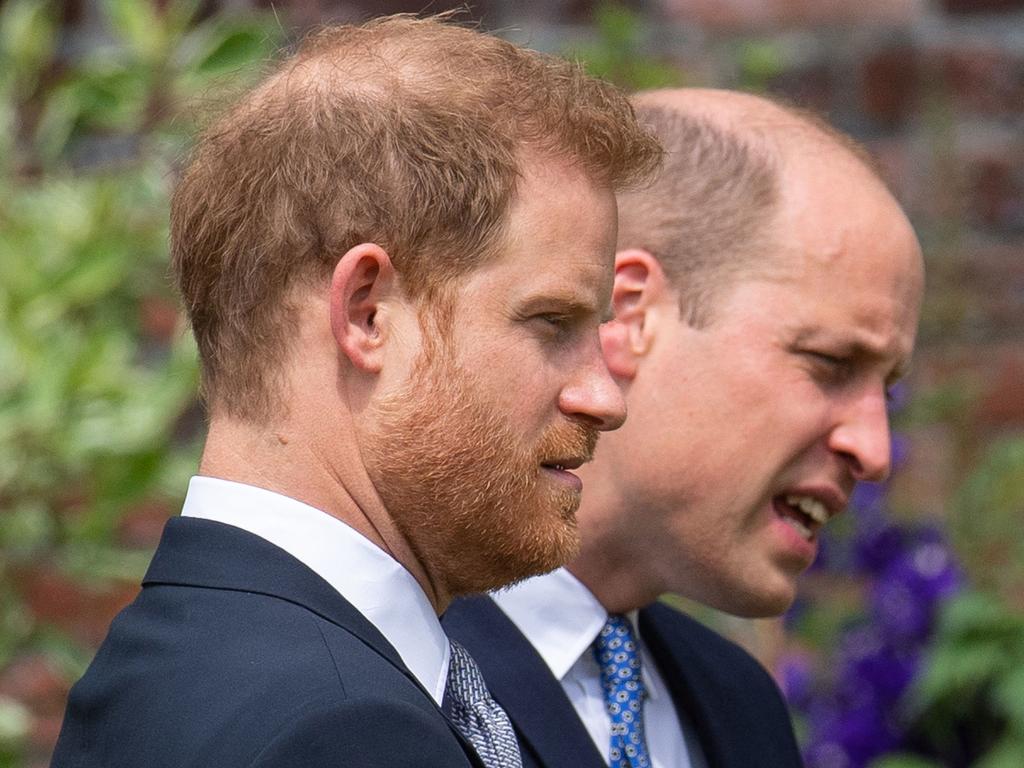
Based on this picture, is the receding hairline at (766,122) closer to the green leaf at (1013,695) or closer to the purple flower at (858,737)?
the green leaf at (1013,695)

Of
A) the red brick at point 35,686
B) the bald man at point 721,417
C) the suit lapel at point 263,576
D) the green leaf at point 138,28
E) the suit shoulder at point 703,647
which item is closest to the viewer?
the suit lapel at point 263,576

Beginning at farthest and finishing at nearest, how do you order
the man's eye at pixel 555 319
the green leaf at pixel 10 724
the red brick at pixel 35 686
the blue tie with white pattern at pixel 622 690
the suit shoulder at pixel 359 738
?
1. the red brick at pixel 35 686
2. the green leaf at pixel 10 724
3. the blue tie with white pattern at pixel 622 690
4. the man's eye at pixel 555 319
5. the suit shoulder at pixel 359 738

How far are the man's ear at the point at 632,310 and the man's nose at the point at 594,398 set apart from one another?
598mm

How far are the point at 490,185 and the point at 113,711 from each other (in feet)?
1.68

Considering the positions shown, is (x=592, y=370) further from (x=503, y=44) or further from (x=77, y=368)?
(x=77, y=368)

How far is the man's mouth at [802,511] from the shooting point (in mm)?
2141

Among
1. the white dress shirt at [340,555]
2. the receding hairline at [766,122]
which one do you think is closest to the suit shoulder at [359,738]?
the white dress shirt at [340,555]

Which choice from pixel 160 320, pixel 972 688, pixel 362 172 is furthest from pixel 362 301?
pixel 972 688

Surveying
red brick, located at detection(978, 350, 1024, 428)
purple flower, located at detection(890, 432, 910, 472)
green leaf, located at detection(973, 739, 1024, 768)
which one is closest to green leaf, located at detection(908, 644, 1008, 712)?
green leaf, located at detection(973, 739, 1024, 768)

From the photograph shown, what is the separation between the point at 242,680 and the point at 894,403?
2.14 m

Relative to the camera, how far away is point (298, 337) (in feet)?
4.60

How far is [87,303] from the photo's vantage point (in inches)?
112

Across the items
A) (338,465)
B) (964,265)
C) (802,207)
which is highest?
(338,465)

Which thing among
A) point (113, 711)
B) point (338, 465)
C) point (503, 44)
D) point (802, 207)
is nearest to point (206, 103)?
point (503, 44)
